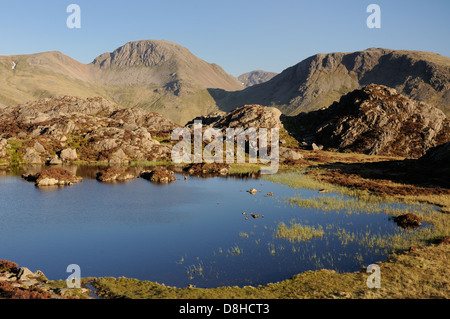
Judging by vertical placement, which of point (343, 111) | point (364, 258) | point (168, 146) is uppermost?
point (343, 111)

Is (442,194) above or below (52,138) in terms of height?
below

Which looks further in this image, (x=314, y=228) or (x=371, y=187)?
(x=371, y=187)

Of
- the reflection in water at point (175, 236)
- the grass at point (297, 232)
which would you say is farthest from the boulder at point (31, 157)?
the grass at point (297, 232)

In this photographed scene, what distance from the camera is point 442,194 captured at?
4888 centimetres

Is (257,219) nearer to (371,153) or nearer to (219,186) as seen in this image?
(219,186)

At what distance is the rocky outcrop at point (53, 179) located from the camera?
5747cm

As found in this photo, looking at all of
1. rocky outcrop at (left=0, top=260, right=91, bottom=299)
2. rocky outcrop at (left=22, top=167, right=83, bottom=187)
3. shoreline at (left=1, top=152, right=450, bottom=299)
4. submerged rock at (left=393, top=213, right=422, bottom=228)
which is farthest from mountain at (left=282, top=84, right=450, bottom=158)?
rocky outcrop at (left=0, top=260, right=91, bottom=299)

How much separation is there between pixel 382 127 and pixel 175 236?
122 meters

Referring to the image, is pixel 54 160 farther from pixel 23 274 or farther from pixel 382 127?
pixel 382 127

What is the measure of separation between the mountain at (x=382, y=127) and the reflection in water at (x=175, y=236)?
8696cm

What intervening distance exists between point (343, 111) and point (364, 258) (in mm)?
132390

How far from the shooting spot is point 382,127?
407 ft

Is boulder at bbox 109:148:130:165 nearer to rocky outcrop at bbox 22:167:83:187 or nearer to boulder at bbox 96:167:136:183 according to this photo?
boulder at bbox 96:167:136:183
